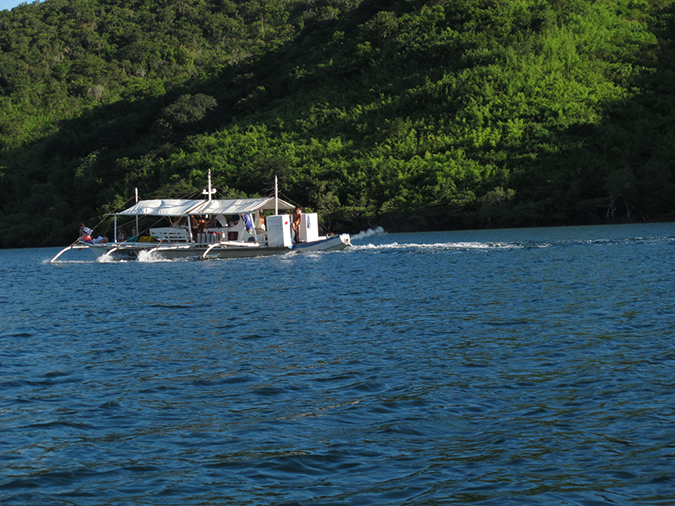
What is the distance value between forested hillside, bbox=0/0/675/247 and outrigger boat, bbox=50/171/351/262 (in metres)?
27.2

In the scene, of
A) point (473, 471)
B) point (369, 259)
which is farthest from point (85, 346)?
point (369, 259)

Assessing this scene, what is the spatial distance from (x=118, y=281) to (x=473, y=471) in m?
30.6

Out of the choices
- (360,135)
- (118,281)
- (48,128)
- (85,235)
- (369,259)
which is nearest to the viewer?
(118,281)

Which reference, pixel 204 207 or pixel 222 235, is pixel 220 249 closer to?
pixel 222 235

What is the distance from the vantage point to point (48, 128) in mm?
139125

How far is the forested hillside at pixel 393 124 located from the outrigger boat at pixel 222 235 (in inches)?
1072

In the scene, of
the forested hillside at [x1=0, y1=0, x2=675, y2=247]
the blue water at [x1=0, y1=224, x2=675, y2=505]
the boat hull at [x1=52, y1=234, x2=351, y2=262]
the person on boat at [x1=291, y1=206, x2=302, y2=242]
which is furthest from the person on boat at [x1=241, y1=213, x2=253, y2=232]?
the forested hillside at [x1=0, y1=0, x2=675, y2=247]

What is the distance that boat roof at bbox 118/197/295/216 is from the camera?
2020 inches

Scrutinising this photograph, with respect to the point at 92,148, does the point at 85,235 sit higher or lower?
lower

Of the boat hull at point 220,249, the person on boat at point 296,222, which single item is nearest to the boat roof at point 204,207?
the person on boat at point 296,222

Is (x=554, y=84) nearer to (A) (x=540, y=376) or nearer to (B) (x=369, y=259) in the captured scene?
(B) (x=369, y=259)

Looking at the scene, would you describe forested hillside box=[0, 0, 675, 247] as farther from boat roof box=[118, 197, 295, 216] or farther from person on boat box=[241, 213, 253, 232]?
person on boat box=[241, 213, 253, 232]

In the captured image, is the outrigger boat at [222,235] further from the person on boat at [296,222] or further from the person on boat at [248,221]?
the person on boat at [296,222]

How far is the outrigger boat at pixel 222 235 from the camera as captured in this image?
165ft
